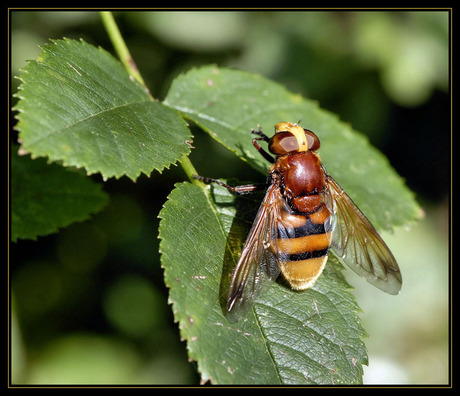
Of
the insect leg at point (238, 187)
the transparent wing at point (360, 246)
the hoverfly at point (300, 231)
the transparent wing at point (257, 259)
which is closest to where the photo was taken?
the transparent wing at point (257, 259)

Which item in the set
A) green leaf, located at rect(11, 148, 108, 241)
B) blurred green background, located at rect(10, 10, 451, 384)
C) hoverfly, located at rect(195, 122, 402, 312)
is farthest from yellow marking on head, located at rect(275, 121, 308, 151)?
green leaf, located at rect(11, 148, 108, 241)

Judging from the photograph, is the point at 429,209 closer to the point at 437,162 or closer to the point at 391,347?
the point at 437,162

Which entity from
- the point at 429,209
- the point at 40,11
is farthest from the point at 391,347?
the point at 40,11

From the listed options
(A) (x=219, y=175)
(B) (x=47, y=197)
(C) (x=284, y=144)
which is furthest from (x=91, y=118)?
(A) (x=219, y=175)

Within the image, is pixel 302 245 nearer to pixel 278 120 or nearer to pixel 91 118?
pixel 91 118

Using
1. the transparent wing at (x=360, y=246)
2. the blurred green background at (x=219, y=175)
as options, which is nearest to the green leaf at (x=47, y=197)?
the blurred green background at (x=219, y=175)

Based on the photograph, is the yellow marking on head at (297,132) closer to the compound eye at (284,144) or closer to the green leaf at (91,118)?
the compound eye at (284,144)
